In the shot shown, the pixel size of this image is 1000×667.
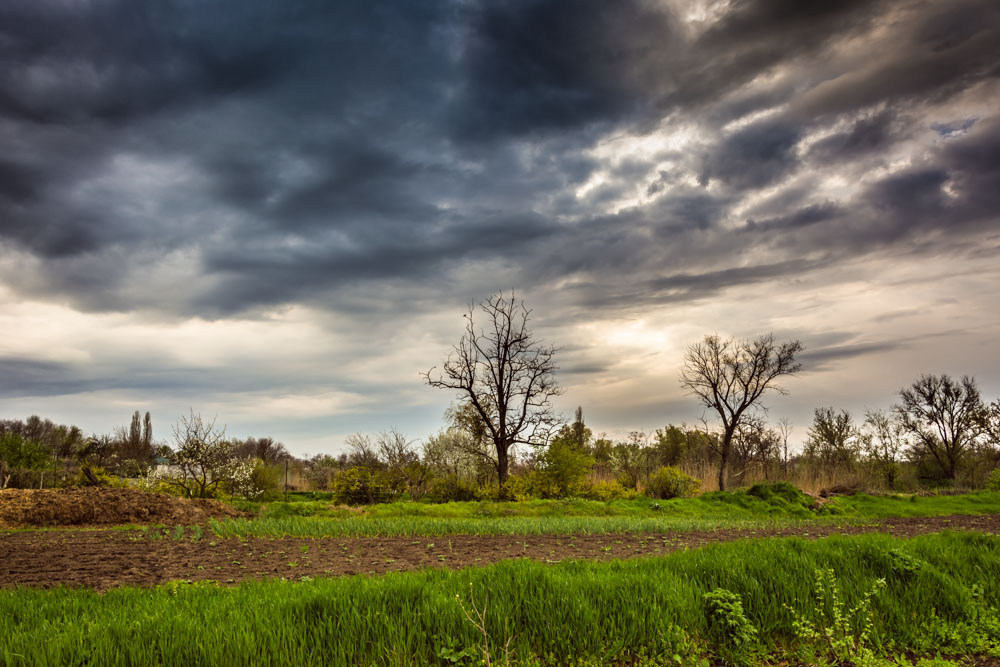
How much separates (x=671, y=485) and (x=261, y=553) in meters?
24.1

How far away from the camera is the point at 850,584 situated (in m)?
7.19

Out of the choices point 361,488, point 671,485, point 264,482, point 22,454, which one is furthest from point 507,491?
point 22,454

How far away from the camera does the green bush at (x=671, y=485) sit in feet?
97.6

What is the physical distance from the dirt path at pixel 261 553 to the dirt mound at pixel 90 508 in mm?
4111

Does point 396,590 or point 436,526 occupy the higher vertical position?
point 396,590

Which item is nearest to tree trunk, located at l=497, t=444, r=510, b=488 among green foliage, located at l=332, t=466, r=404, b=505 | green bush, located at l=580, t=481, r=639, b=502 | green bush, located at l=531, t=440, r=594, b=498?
green bush, located at l=531, t=440, r=594, b=498

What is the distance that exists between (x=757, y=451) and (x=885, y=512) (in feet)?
86.2

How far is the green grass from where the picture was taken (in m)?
4.55

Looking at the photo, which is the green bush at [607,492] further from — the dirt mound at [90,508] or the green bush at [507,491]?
the dirt mound at [90,508]

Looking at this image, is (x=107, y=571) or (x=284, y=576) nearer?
(x=284, y=576)

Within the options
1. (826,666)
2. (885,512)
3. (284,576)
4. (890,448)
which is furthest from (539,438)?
(890,448)

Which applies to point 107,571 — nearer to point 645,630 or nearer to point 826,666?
point 645,630

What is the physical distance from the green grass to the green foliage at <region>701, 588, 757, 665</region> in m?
0.03

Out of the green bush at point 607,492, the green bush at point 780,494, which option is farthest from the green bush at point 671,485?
the green bush at point 780,494
